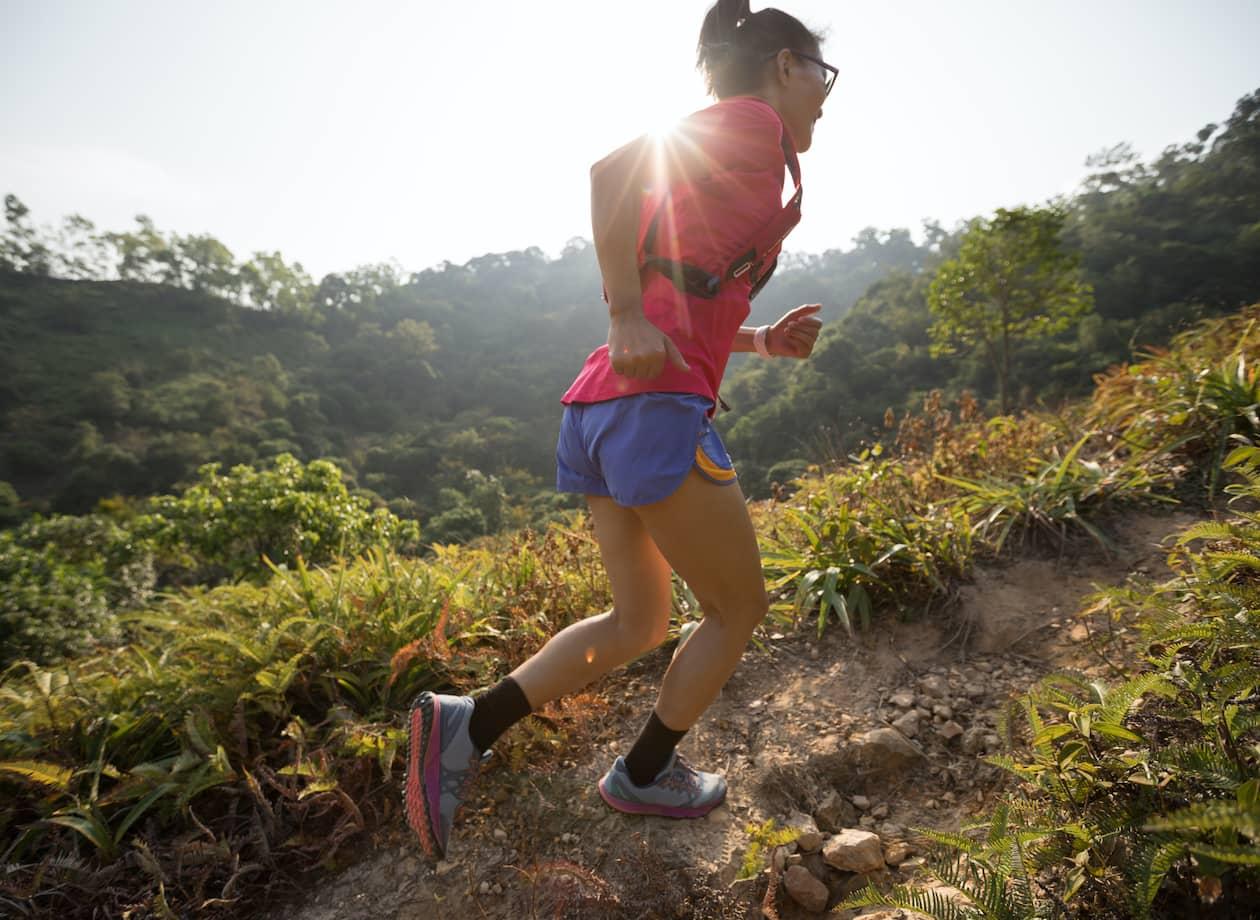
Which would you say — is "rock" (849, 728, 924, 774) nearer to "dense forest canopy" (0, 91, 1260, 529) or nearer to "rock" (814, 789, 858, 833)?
"rock" (814, 789, 858, 833)

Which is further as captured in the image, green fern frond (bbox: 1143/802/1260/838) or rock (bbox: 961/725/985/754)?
rock (bbox: 961/725/985/754)

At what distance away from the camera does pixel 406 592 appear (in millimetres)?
2355

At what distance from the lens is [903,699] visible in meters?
1.87

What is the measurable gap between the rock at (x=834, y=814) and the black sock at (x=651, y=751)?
1.45ft

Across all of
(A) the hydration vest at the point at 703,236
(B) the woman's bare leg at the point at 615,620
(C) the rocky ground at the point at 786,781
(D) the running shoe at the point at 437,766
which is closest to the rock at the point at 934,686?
(C) the rocky ground at the point at 786,781

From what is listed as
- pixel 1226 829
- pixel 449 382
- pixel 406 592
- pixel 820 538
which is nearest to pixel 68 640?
pixel 406 592

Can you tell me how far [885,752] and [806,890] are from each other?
543 mm

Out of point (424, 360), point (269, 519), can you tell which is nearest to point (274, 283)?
point (424, 360)

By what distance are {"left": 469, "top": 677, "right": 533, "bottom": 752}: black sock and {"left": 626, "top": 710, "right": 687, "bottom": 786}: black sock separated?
29cm

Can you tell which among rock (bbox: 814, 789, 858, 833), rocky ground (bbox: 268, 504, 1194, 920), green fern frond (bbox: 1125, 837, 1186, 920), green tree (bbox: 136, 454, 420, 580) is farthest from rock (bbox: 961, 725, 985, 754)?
green tree (bbox: 136, 454, 420, 580)

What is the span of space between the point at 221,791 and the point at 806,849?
1664 mm

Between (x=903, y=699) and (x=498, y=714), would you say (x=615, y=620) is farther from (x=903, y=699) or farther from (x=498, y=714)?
(x=903, y=699)

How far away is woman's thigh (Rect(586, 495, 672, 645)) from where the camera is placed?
134cm

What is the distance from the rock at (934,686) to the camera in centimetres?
189
